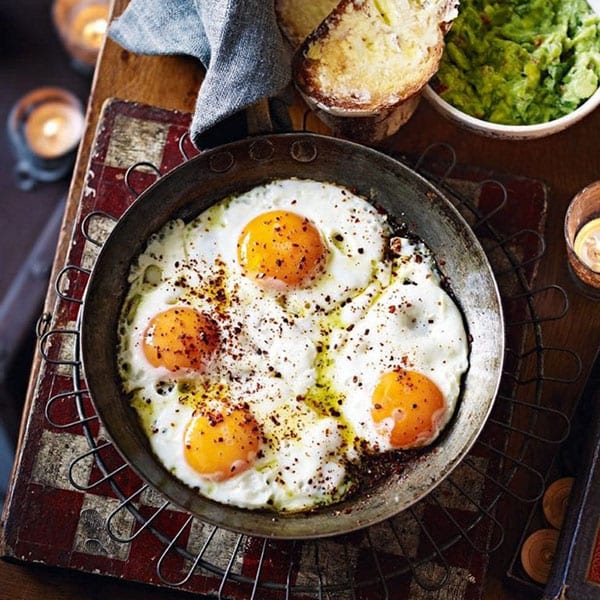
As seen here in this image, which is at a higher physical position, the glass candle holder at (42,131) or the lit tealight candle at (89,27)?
the lit tealight candle at (89,27)

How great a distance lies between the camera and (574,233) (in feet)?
9.04

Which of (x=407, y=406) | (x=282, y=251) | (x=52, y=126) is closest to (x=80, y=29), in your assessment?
(x=52, y=126)

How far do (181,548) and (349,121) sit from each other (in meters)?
1.41

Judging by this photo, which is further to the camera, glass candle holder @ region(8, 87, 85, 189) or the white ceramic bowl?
glass candle holder @ region(8, 87, 85, 189)

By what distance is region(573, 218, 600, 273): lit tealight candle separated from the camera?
2793 mm

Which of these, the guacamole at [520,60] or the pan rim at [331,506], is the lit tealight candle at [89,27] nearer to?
the pan rim at [331,506]

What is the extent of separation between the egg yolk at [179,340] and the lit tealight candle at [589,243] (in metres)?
1.21

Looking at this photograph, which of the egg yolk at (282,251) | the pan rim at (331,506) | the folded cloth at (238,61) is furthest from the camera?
the egg yolk at (282,251)

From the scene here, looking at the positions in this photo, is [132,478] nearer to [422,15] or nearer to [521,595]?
[521,595]

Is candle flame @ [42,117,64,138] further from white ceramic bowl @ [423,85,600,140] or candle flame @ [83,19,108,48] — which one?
white ceramic bowl @ [423,85,600,140]

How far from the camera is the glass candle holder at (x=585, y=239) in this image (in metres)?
2.70

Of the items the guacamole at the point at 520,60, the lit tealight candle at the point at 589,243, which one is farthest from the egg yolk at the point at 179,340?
the lit tealight candle at the point at 589,243

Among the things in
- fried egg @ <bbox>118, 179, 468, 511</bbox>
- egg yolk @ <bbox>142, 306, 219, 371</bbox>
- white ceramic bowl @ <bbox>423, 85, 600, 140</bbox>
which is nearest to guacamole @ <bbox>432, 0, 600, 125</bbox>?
white ceramic bowl @ <bbox>423, 85, 600, 140</bbox>

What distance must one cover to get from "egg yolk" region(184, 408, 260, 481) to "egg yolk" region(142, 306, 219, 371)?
17 centimetres
